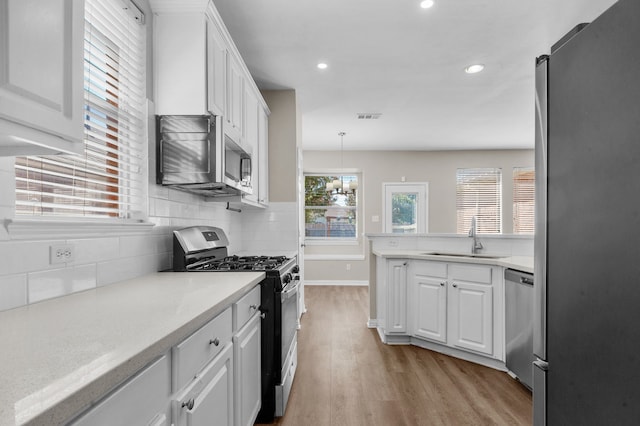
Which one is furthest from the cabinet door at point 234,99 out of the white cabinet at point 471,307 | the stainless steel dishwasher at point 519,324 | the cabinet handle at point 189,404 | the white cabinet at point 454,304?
the stainless steel dishwasher at point 519,324

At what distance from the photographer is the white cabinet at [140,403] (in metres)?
0.66

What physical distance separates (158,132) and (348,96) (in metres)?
2.58

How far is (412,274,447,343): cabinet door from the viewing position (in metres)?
3.14

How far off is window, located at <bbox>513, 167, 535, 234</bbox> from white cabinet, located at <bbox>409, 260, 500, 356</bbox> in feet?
15.4

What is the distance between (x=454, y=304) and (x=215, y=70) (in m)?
2.62

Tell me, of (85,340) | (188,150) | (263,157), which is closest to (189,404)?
(85,340)

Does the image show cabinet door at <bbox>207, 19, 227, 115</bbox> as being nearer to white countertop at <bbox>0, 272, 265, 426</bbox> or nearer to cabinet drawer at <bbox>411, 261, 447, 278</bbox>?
white countertop at <bbox>0, 272, 265, 426</bbox>

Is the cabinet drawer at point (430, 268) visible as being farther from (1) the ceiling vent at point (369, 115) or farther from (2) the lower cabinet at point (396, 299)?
(1) the ceiling vent at point (369, 115)

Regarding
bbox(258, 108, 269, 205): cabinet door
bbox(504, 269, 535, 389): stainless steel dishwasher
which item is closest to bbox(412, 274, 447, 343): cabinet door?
bbox(504, 269, 535, 389): stainless steel dishwasher

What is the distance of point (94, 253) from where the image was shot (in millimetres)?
1519

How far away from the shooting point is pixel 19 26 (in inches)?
31.4

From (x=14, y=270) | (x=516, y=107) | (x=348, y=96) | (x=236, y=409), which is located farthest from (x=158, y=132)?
(x=516, y=107)

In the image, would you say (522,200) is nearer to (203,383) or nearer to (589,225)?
(589,225)

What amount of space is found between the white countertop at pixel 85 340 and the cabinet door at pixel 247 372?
29 cm
